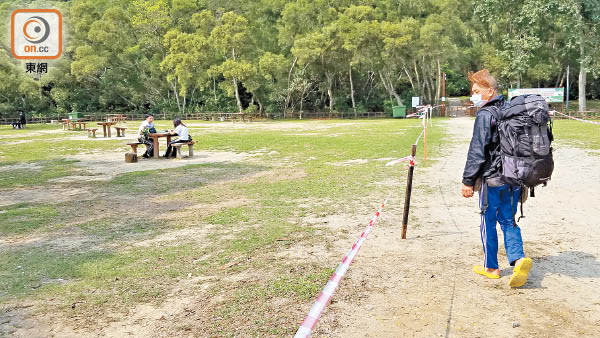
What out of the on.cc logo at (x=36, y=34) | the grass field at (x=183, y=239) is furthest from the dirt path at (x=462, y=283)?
the on.cc logo at (x=36, y=34)

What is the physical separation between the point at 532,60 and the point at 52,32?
41.1m

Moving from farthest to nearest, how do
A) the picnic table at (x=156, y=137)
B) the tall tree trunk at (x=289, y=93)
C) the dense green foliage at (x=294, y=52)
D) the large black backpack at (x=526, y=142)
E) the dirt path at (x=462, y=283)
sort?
the tall tree trunk at (x=289, y=93) < the dense green foliage at (x=294, y=52) < the picnic table at (x=156, y=137) < the large black backpack at (x=526, y=142) < the dirt path at (x=462, y=283)

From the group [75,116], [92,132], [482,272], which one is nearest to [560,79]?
[92,132]

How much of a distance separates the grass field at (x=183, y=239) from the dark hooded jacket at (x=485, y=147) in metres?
1.57

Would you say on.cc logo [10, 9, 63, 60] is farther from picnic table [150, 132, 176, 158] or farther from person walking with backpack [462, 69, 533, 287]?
person walking with backpack [462, 69, 533, 287]

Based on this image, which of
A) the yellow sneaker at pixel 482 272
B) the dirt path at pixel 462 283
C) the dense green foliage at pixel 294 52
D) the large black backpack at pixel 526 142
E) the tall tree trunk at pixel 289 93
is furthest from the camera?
the tall tree trunk at pixel 289 93

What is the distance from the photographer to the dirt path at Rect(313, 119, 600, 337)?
3.34m

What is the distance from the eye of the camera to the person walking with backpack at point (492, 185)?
154 inches

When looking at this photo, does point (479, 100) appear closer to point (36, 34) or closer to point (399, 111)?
point (399, 111)

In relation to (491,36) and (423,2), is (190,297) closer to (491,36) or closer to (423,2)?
(423,2)

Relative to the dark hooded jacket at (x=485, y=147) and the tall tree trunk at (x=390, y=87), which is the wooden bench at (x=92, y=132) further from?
the tall tree trunk at (x=390, y=87)

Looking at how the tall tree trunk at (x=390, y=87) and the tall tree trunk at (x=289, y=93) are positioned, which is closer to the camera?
the tall tree trunk at (x=390, y=87)

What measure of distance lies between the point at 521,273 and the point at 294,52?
35.6m

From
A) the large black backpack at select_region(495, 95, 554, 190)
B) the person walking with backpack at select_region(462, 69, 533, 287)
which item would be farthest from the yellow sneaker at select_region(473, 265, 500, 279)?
the large black backpack at select_region(495, 95, 554, 190)
